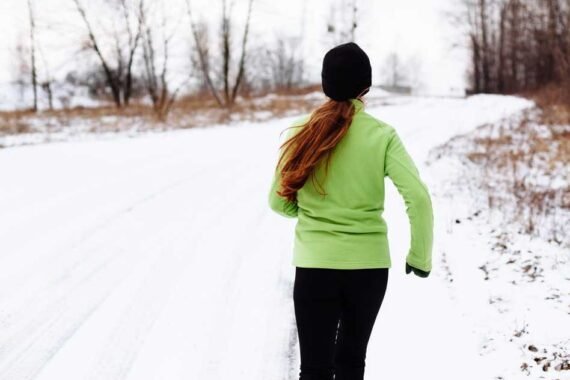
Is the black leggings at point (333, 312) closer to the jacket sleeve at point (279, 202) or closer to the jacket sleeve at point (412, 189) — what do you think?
the jacket sleeve at point (412, 189)

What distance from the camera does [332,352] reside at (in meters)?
2.32

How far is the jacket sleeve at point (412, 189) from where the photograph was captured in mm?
2111

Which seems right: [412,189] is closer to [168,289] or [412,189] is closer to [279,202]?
[279,202]

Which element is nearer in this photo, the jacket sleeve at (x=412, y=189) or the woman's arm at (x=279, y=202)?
Answer: the jacket sleeve at (x=412, y=189)

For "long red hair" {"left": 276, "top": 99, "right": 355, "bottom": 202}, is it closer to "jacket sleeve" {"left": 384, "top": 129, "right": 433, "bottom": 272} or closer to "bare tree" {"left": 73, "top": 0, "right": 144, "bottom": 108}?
"jacket sleeve" {"left": 384, "top": 129, "right": 433, "bottom": 272}

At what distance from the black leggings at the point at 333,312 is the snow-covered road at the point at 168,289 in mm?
1322

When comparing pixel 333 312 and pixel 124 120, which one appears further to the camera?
pixel 124 120

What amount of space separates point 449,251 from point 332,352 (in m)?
4.03

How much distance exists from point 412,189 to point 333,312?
1.98 ft

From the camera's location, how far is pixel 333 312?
2.22m

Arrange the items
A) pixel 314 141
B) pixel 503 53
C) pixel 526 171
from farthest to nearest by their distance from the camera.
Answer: pixel 503 53, pixel 526 171, pixel 314 141

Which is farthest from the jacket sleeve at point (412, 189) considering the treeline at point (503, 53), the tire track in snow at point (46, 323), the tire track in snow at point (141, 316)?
the treeline at point (503, 53)

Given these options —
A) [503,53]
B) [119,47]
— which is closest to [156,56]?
[119,47]

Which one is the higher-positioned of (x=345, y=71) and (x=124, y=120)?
(x=124, y=120)
